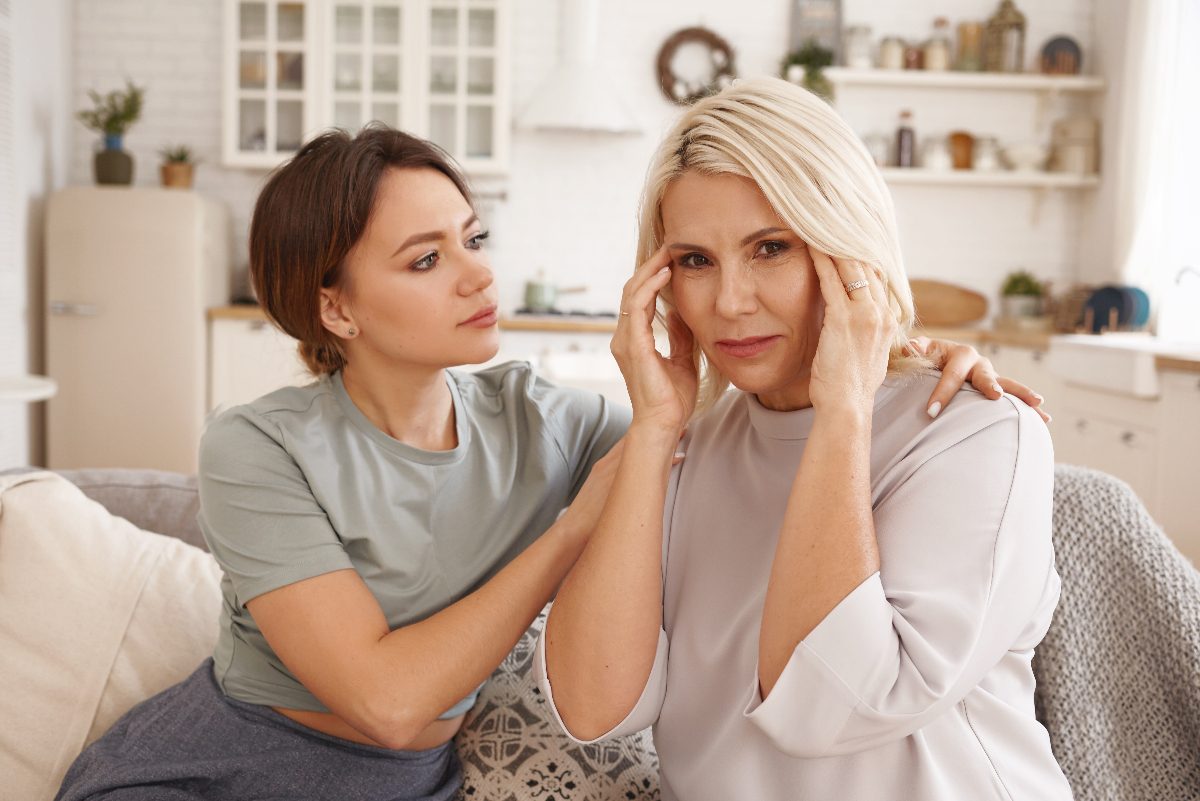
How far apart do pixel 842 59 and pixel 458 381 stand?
4.70 metres

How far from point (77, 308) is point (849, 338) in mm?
4845

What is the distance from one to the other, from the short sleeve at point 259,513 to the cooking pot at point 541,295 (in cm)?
423

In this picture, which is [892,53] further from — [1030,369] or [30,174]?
[30,174]

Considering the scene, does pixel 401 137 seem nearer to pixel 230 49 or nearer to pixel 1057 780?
pixel 1057 780

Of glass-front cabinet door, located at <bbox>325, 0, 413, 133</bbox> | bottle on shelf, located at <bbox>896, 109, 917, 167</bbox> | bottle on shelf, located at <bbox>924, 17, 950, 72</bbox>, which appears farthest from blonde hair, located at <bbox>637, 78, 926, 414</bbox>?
bottle on shelf, located at <bbox>924, 17, 950, 72</bbox>

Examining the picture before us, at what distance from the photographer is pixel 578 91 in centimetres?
545

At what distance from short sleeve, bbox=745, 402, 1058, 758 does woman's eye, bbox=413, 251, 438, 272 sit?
0.78 meters

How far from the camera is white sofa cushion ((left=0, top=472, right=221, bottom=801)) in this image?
5.43 ft

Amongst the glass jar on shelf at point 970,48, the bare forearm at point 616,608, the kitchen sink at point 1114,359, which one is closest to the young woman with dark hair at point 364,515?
the bare forearm at point 616,608

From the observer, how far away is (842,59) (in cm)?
584

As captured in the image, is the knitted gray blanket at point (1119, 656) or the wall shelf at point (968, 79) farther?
the wall shelf at point (968, 79)

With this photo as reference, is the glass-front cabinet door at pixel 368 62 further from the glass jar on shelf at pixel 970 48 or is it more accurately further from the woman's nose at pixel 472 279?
the woman's nose at pixel 472 279

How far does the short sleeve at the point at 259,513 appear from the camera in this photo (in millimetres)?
1413

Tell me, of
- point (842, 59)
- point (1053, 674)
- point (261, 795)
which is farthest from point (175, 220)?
point (1053, 674)
